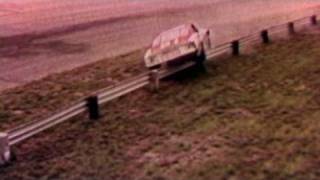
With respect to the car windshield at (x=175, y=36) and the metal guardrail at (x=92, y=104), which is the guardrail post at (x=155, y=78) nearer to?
the metal guardrail at (x=92, y=104)

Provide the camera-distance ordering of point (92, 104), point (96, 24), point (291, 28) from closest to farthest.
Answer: point (92, 104)
point (291, 28)
point (96, 24)

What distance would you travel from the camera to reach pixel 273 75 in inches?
672

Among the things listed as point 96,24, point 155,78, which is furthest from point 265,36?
point 96,24

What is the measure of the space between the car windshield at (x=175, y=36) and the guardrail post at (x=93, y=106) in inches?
176

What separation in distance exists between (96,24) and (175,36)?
26.9 feet

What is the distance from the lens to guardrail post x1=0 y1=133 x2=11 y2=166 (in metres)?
11.5

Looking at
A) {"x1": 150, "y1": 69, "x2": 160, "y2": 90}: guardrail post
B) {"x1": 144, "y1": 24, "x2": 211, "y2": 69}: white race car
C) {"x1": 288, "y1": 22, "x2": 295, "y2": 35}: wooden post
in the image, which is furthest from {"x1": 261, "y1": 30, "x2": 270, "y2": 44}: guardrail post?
{"x1": 150, "y1": 69, "x2": 160, "y2": 90}: guardrail post

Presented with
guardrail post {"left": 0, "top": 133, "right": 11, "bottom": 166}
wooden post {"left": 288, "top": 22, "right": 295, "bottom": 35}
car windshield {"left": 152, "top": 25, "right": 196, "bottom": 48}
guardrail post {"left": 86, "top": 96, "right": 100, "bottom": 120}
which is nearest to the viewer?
guardrail post {"left": 0, "top": 133, "right": 11, "bottom": 166}

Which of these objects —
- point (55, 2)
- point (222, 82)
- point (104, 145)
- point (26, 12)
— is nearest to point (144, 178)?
point (104, 145)

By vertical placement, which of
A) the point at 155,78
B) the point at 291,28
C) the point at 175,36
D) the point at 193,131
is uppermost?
the point at 175,36

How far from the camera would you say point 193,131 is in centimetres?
1302

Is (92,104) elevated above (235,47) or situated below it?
above

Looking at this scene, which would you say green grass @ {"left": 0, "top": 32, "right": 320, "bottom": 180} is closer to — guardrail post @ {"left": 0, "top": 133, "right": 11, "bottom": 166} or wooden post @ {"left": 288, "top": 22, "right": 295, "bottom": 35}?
guardrail post @ {"left": 0, "top": 133, "right": 11, "bottom": 166}

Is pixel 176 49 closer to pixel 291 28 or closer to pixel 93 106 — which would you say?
pixel 93 106
